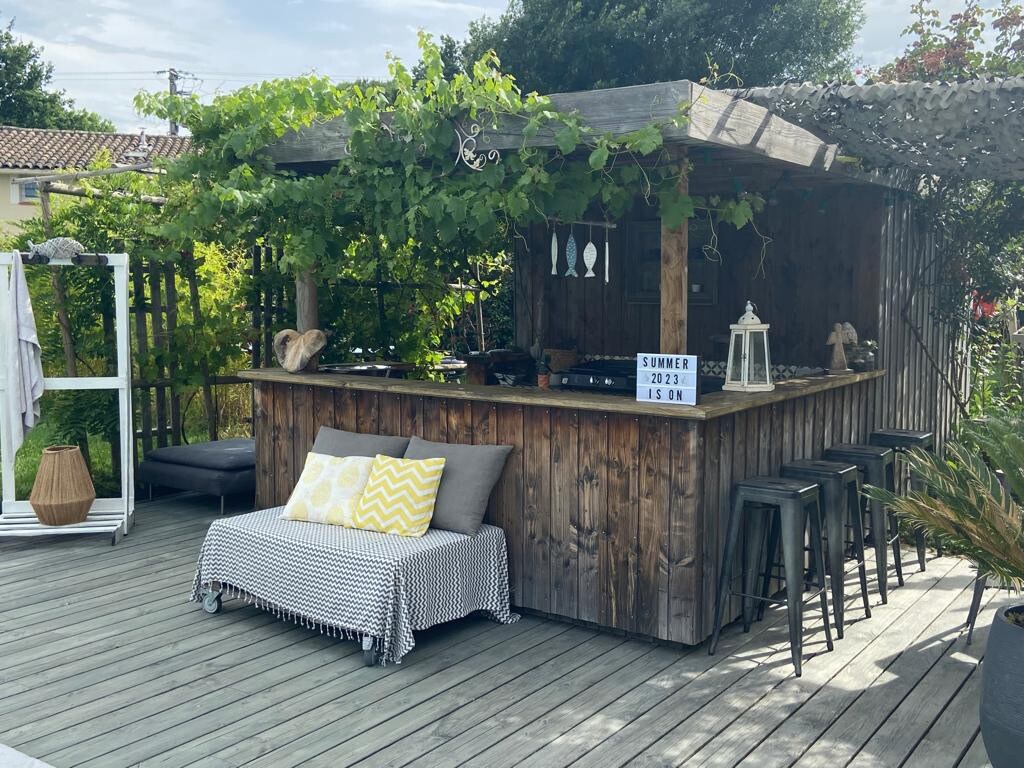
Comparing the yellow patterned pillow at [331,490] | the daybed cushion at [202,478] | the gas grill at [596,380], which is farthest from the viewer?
the daybed cushion at [202,478]

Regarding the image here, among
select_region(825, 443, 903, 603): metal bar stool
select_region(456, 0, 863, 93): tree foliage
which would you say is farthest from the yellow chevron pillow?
select_region(456, 0, 863, 93): tree foliage

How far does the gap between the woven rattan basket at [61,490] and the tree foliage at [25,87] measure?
869 inches

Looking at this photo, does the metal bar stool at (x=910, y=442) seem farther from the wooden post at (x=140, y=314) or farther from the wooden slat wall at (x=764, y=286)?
the wooden post at (x=140, y=314)

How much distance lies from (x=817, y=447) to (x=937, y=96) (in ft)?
5.92

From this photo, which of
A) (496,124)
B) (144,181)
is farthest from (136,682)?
(144,181)

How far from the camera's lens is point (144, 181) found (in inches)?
265

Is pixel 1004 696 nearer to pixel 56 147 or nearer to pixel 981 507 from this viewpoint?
pixel 981 507

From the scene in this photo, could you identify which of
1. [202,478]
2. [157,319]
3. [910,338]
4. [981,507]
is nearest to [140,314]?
[157,319]

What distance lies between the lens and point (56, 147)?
21938 millimetres

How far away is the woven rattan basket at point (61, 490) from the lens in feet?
18.7

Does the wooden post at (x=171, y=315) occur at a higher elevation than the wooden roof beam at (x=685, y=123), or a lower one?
lower

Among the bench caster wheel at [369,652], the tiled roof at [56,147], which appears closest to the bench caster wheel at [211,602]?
the bench caster wheel at [369,652]

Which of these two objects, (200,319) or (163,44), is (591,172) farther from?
(163,44)

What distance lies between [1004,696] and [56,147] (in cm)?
2308
